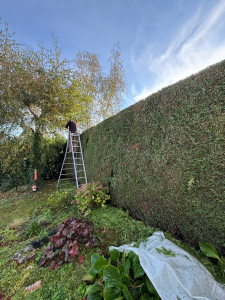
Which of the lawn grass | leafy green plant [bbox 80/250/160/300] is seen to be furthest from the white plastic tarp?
the lawn grass

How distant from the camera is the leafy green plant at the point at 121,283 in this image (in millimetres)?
1015

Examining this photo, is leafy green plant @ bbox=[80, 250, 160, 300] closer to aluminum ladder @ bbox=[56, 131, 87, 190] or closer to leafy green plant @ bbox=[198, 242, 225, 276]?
leafy green plant @ bbox=[198, 242, 225, 276]

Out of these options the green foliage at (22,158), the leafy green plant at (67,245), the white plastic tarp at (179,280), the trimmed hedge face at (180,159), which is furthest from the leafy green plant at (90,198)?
the green foliage at (22,158)

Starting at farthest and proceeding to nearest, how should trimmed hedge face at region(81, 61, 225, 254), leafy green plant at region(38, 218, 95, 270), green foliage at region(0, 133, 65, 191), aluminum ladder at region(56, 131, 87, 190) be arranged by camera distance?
green foliage at region(0, 133, 65, 191), aluminum ladder at region(56, 131, 87, 190), leafy green plant at region(38, 218, 95, 270), trimmed hedge face at region(81, 61, 225, 254)

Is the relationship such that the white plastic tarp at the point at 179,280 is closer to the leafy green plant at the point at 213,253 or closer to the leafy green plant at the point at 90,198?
the leafy green plant at the point at 213,253

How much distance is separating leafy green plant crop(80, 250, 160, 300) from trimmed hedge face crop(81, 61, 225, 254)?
941 millimetres

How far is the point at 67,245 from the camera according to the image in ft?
5.57

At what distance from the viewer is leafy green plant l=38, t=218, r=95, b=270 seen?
1593 millimetres

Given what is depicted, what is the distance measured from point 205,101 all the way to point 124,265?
6.40 feet

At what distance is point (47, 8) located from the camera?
362 cm

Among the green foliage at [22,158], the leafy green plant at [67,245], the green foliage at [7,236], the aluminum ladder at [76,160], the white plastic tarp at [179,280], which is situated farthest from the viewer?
the green foliage at [22,158]

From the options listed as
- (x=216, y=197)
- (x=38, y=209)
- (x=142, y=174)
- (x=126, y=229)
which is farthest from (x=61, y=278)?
(x=38, y=209)

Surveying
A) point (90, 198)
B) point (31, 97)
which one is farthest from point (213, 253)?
point (31, 97)

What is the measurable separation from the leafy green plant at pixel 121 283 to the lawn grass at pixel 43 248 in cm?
24
